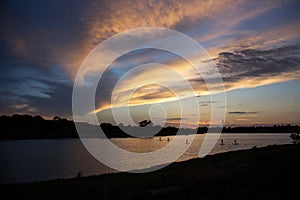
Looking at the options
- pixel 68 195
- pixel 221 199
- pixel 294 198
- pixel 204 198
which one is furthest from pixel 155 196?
pixel 68 195

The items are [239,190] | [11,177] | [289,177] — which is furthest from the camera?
[11,177]

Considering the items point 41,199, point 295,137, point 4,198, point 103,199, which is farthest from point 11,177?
point 295,137

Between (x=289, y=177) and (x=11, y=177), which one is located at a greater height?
(x=289, y=177)

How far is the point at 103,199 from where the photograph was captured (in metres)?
15.5

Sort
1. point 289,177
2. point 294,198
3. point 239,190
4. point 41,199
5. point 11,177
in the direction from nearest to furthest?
point 294,198, point 239,190, point 289,177, point 41,199, point 11,177

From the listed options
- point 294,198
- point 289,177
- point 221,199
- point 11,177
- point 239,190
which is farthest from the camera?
point 11,177

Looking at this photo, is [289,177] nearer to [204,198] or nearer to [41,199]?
[204,198]

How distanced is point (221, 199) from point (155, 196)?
11.9ft

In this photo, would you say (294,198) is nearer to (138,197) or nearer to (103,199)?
(138,197)

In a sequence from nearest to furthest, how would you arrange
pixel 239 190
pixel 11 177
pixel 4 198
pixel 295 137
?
pixel 239 190 → pixel 4 198 → pixel 11 177 → pixel 295 137

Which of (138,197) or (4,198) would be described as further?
(4,198)

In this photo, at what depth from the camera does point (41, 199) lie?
18.1m

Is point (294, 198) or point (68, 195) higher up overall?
point (294, 198)

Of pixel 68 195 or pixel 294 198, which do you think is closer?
pixel 294 198
